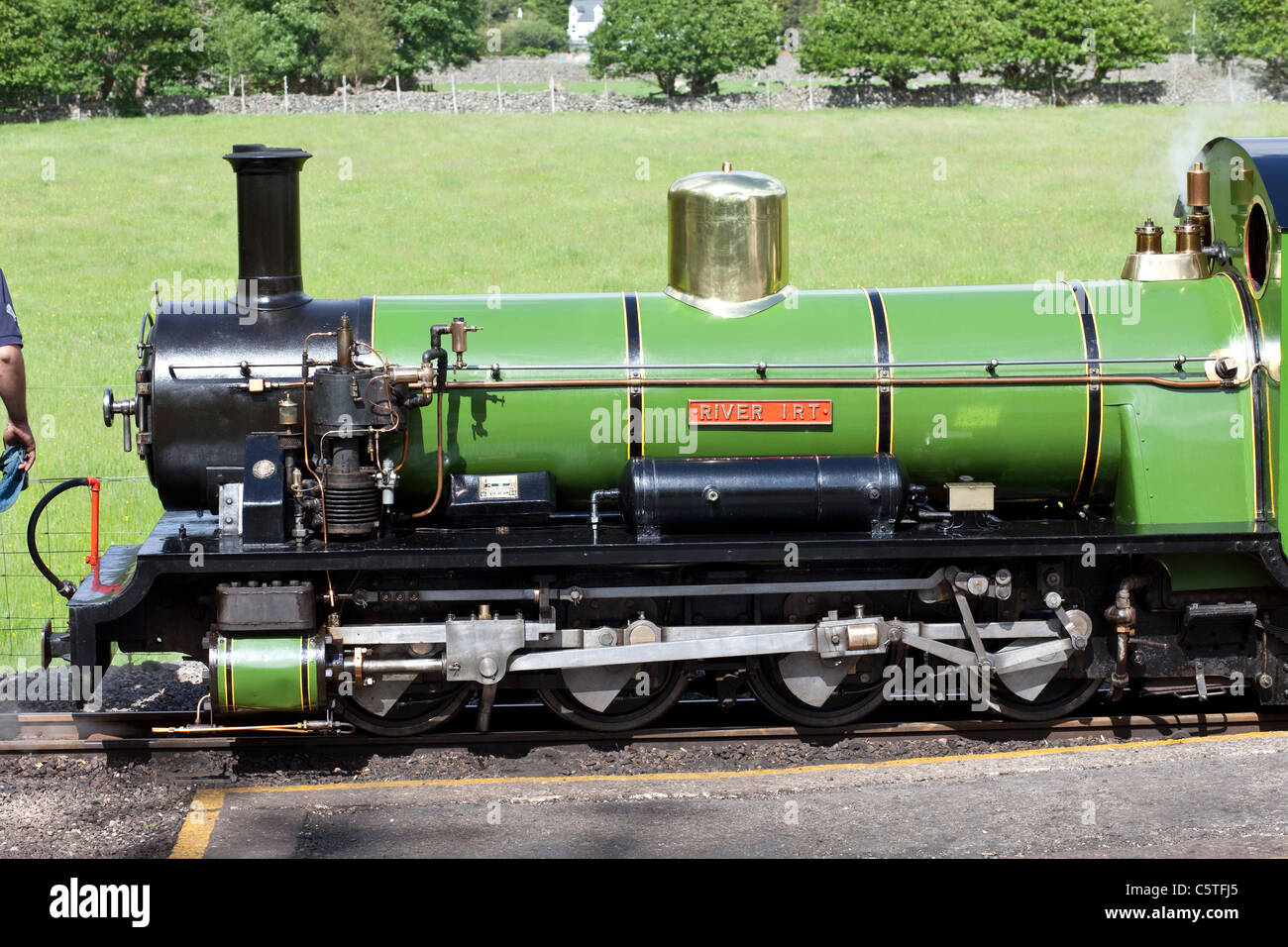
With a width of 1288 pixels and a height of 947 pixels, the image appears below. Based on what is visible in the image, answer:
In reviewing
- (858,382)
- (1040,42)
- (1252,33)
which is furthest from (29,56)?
(858,382)

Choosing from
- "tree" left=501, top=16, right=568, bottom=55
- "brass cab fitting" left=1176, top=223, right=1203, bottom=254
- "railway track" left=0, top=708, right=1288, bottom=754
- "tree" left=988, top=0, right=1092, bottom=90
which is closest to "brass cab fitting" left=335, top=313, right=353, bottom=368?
"railway track" left=0, top=708, right=1288, bottom=754

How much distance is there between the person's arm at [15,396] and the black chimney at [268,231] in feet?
3.72

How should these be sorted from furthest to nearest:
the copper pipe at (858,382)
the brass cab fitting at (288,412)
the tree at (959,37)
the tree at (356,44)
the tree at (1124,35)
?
the tree at (356,44) → the tree at (1124,35) → the tree at (959,37) → the copper pipe at (858,382) → the brass cab fitting at (288,412)

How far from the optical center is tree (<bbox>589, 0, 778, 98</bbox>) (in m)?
60.8

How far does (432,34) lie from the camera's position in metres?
66.1

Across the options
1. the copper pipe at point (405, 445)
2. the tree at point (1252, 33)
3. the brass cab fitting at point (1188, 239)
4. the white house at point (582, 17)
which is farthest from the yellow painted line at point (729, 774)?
the white house at point (582, 17)

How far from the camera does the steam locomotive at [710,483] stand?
23.1 feet

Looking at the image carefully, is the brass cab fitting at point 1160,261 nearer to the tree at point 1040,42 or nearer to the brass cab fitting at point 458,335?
the brass cab fitting at point 458,335

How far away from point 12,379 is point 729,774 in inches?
161

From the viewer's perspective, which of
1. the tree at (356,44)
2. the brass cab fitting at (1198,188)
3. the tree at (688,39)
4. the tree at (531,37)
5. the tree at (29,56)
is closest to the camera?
the brass cab fitting at (1198,188)

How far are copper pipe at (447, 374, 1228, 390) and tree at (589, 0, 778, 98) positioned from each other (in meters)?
51.7

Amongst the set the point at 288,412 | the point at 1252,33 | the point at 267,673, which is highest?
the point at 1252,33

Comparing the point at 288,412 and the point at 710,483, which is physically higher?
the point at 288,412

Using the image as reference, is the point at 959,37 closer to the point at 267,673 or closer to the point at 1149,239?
the point at 1149,239
